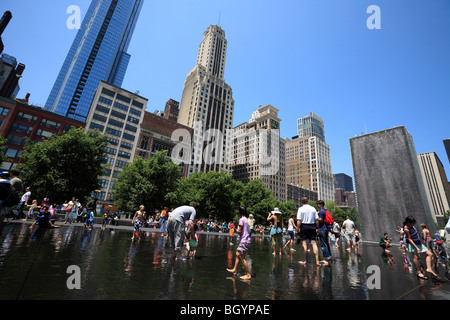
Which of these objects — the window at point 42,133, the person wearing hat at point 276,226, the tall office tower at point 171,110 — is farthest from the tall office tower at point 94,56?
the person wearing hat at point 276,226

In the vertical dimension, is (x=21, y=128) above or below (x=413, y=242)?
above

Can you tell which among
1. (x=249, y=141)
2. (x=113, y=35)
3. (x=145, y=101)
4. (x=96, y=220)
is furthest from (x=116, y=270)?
(x=113, y=35)

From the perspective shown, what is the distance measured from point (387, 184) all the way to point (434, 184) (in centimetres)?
15202

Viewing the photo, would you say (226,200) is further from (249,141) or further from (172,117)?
(172,117)

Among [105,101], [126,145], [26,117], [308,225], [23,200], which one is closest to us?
[308,225]

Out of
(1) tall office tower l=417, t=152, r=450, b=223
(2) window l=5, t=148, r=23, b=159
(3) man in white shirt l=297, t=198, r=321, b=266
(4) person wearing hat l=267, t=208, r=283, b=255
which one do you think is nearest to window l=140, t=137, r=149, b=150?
(2) window l=5, t=148, r=23, b=159

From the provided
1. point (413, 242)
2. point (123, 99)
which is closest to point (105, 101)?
point (123, 99)

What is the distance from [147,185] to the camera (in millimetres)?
31484

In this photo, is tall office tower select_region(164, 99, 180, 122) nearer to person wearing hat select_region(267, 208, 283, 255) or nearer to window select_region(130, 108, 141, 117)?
window select_region(130, 108, 141, 117)

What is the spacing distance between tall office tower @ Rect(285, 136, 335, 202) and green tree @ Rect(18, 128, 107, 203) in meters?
128

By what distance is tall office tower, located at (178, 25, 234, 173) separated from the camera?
313ft

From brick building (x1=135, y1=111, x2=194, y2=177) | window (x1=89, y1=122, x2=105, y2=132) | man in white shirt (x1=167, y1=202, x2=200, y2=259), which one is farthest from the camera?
brick building (x1=135, y1=111, x2=194, y2=177)

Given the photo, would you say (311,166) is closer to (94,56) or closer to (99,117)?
(99,117)

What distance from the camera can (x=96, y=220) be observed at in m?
25.0
